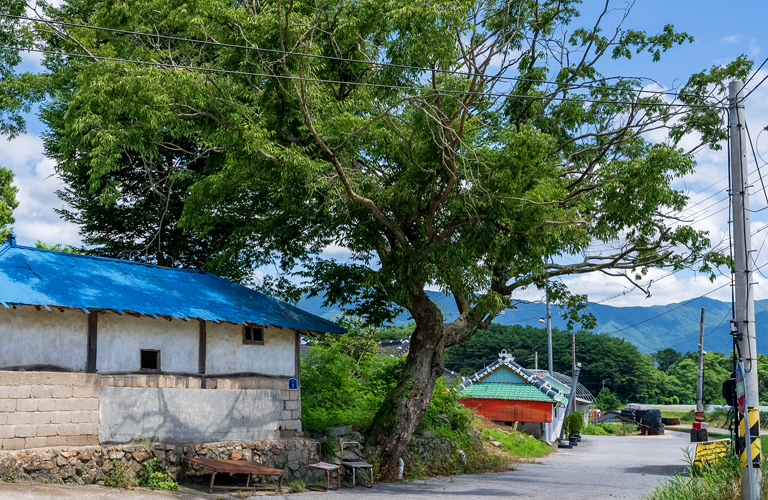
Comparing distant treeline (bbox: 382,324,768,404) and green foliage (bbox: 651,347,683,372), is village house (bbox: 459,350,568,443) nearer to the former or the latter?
distant treeline (bbox: 382,324,768,404)

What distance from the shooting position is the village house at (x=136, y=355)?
12.3 meters

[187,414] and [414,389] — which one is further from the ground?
[414,389]

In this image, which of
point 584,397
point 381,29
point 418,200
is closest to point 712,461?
point 418,200

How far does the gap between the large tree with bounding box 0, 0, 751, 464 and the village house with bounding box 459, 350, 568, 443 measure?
17494 millimetres

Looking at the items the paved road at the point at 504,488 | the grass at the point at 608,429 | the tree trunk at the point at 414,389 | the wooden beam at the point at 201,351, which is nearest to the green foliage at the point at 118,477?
the paved road at the point at 504,488

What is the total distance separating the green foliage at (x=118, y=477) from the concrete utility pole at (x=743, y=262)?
36.9ft

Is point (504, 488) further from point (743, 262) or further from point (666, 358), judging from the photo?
point (666, 358)

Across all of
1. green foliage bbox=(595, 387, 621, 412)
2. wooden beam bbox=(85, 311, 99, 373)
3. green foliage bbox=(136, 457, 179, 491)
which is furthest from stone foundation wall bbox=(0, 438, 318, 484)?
green foliage bbox=(595, 387, 621, 412)

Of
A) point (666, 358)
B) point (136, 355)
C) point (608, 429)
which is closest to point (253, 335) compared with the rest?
point (136, 355)

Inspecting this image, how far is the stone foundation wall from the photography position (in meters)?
11.8

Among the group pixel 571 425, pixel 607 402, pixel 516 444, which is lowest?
pixel 607 402

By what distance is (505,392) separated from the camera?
36719 mm

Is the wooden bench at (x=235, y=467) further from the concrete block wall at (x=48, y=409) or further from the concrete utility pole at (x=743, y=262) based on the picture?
the concrete utility pole at (x=743, y=262)

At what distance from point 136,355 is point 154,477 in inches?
100
